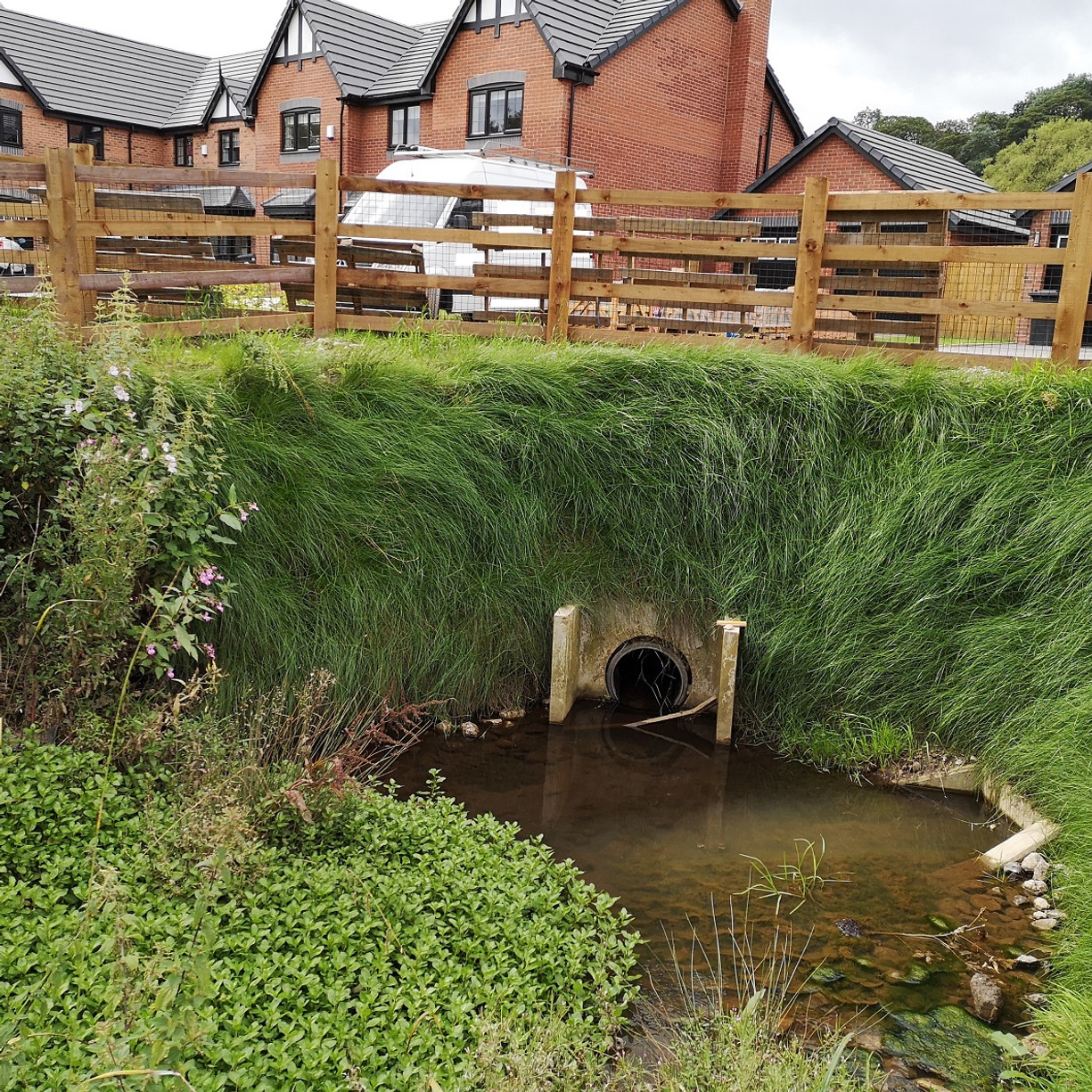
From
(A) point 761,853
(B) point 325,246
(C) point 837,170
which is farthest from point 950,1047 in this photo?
(C) point 837,170

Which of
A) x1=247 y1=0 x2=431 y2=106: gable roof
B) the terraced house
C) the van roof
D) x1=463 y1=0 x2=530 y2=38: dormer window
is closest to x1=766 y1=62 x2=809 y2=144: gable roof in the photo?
the terraced house

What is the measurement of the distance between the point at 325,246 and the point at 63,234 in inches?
99.1

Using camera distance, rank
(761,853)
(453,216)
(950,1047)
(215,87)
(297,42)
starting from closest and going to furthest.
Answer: (950,1047) → (761,853) → (453,216) → (297,42) → (215,87)

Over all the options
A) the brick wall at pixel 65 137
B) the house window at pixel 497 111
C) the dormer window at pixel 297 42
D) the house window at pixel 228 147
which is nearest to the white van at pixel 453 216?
the house window at pixel 497 111

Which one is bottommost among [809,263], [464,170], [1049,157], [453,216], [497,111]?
[809,263]

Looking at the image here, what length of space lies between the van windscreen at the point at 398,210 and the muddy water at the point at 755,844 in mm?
10104

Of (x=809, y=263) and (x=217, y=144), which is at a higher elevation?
(x=217, y=144)

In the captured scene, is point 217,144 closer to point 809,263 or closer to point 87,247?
point 87,247

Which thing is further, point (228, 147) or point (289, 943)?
point (228, 147)

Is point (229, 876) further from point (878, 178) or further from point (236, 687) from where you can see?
point (878, 178)

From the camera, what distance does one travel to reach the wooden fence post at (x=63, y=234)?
21.5ft

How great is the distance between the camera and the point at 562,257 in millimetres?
9070

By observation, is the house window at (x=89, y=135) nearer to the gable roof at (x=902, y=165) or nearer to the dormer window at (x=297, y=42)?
the dormer window at (x=297, y=42)

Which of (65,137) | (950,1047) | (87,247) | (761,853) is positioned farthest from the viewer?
(65,137)
